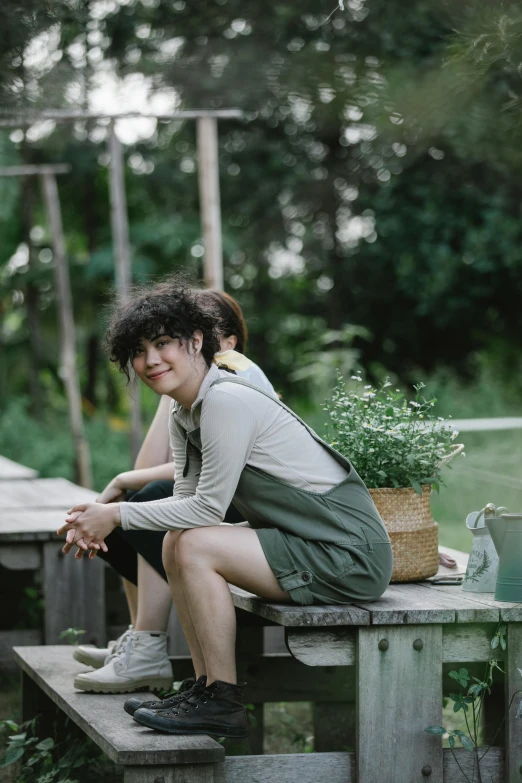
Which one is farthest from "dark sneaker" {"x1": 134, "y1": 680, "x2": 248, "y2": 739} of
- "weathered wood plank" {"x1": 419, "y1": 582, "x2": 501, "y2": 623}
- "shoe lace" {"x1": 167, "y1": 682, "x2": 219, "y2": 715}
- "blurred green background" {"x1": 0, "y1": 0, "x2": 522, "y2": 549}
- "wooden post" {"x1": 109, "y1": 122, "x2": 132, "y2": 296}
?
"wooden post" {"x1": 109, "y1": 122, "x2": 132, "y2": 296}

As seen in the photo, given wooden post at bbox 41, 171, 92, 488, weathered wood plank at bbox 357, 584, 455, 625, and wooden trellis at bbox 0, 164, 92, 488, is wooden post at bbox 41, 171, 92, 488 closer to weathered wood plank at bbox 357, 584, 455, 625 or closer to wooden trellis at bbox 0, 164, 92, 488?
wooden trellis at bbox 0, 164, 92, 488

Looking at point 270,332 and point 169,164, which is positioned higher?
point 169,164

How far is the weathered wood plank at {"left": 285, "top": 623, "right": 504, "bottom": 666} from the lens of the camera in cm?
272

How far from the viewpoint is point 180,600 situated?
116 inches

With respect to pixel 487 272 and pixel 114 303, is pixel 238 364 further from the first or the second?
pixel 487 272

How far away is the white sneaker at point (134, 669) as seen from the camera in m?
3.20

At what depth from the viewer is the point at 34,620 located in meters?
5.68

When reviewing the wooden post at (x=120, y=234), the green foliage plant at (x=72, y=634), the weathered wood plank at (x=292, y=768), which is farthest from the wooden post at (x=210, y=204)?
the weathered wood plank at (x=292, y=768)

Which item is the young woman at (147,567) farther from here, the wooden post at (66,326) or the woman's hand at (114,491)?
the wooden post at (66,326)

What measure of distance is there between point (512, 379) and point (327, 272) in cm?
337

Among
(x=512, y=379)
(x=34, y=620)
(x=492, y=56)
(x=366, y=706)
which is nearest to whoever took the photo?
(x=492, y=56)

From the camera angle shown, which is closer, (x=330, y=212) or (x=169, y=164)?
(x=330, y=212)

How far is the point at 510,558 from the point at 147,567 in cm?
111

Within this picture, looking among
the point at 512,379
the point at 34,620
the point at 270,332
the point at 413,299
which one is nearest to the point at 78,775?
the point at 34,620
